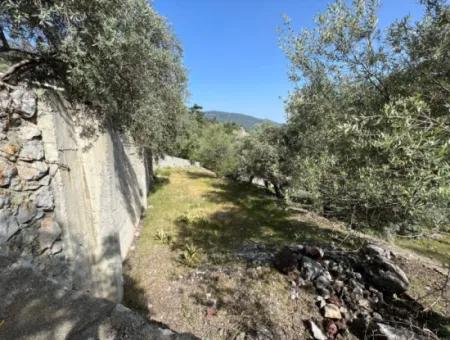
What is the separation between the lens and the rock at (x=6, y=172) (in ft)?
8.61

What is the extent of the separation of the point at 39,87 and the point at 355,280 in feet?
24.7

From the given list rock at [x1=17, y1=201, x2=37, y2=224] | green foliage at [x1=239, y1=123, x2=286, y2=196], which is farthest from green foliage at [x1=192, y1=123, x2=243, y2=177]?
rock at [x1=17, y1=201, x2=37, y2=224]

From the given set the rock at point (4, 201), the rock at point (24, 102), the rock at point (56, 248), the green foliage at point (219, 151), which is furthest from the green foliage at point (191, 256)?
the green foliage at point (219, 151)

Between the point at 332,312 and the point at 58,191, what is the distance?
5394 millimetres

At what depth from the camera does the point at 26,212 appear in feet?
9.14

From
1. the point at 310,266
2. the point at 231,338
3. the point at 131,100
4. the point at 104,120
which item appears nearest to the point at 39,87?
the point at 104,120

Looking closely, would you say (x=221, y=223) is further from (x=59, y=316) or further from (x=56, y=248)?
(x=59, y=316)

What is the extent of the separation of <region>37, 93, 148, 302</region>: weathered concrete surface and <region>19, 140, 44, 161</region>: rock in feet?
0.25

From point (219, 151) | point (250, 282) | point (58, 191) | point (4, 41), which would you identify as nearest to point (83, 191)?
point (58, 191)

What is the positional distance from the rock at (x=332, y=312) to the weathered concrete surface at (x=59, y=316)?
4669 millimetres

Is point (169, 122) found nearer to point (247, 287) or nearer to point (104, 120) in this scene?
point (104, 120)

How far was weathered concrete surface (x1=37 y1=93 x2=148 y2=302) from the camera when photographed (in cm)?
331

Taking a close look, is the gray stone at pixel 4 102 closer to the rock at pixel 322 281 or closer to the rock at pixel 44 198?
the rock at pixel 44 198

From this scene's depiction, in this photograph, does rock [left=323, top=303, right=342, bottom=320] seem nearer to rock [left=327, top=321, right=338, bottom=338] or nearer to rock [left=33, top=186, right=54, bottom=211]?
rock [left=327, top=321, right=338, bottom=338]
